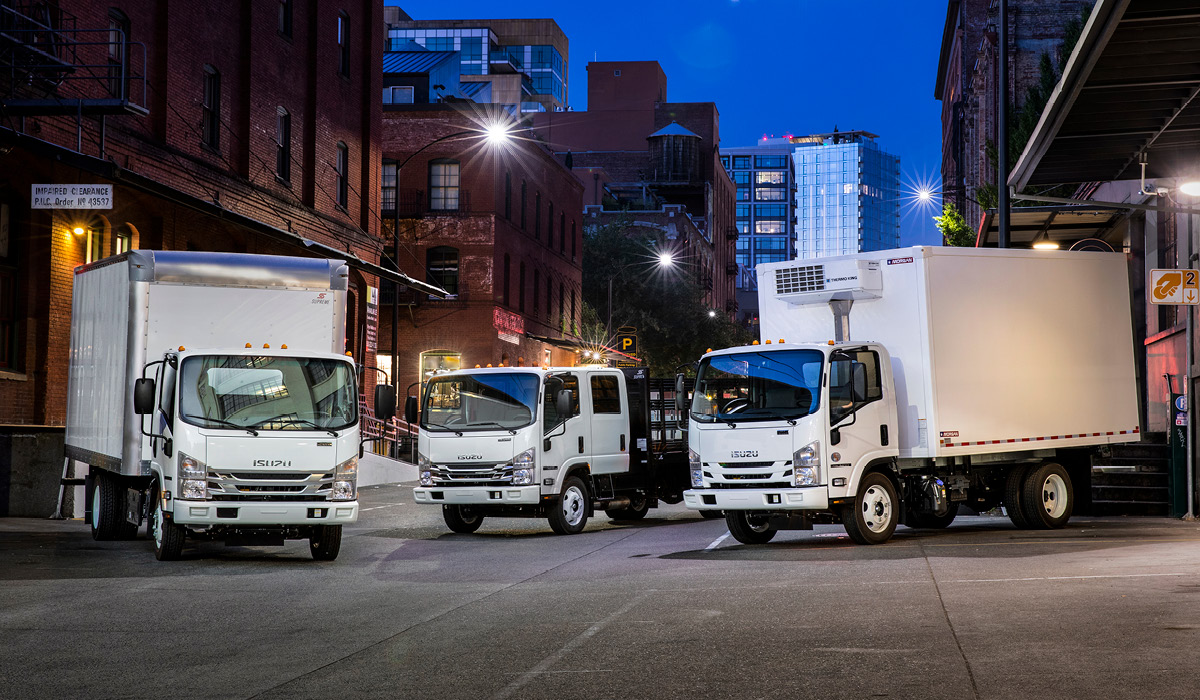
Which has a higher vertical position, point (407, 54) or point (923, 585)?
point (407, 54)

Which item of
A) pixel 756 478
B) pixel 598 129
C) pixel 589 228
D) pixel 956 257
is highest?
pixel 598 129

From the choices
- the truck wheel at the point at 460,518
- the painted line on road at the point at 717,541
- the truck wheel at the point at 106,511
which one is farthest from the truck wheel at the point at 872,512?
the truck wheel at the point at 106,511

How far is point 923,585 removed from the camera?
1200 cm

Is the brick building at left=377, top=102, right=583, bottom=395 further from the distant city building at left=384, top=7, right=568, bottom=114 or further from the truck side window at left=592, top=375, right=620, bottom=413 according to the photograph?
the distant city building at left=384, top=7, right=568, bottom=114

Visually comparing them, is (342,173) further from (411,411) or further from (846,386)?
(846,386)

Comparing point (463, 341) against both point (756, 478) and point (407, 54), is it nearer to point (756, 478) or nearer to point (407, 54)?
point (407, 54)

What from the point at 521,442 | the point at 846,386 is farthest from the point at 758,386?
the point at 521,442

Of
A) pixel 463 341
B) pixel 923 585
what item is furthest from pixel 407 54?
pixel 923 585

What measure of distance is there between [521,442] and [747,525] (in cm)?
337

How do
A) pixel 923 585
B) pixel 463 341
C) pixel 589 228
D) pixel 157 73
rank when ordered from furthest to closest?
Answer: pixel 589 228
pixel 463 341
pixel 157 73
pixel 923 585

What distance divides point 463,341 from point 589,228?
1374 inches

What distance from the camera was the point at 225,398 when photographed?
598 inches

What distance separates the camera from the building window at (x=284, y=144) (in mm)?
34938

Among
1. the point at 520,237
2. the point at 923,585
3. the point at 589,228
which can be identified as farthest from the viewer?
the point at 589,228
